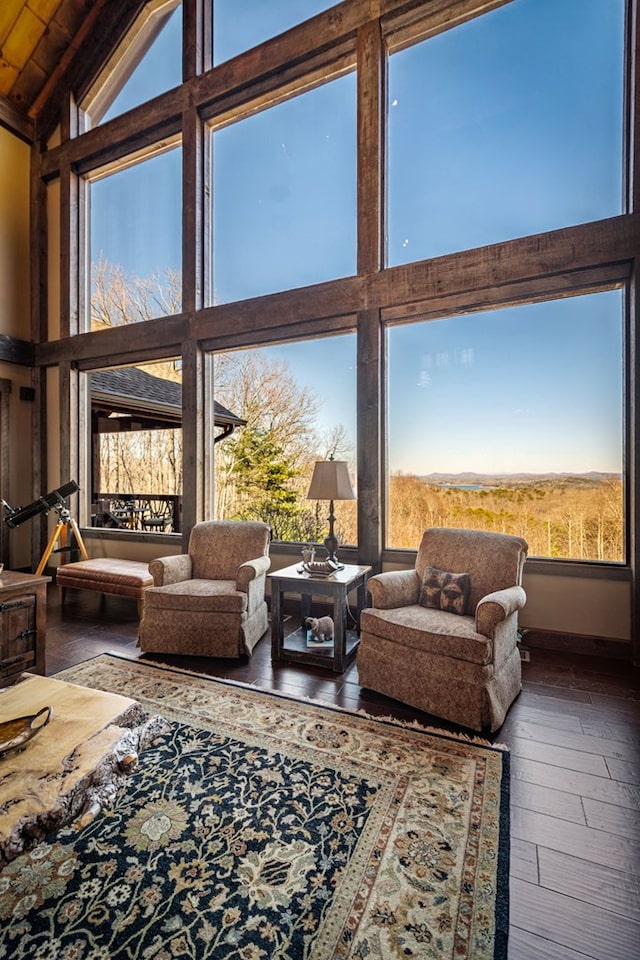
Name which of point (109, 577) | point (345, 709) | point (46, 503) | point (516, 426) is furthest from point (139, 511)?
point (516, 426)

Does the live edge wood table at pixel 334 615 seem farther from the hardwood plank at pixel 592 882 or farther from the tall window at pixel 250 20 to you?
the tall window at pixel 250 20

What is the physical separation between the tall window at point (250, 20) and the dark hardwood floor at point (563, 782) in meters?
5.83

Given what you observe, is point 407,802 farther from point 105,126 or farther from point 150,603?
point 105,126

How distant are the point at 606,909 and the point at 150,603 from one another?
9.37ft

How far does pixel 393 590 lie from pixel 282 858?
1533 mm

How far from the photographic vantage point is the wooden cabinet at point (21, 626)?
2680 millimetres

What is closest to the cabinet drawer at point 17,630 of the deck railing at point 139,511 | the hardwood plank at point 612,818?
the deck railing at point 139,511

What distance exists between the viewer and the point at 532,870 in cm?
145

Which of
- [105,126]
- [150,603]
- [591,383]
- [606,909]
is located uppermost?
[105,126]

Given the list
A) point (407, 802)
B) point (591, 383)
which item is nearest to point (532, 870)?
point (407, 802)

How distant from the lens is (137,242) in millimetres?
5621

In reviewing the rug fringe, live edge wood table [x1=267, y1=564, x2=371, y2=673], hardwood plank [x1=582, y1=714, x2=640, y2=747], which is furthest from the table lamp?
hardwood plank [x1=582, y1=714, x2=640, y2=747]

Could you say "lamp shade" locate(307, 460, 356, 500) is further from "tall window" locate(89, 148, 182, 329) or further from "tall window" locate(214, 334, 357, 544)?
"tall window" locate(89, 148, 182, 329)

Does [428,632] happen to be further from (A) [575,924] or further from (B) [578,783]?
(A) [575,924]
